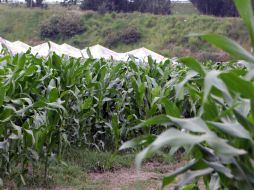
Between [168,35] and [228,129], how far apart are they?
139 ft

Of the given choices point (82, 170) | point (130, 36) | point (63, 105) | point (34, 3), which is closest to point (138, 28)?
point (130, 36)

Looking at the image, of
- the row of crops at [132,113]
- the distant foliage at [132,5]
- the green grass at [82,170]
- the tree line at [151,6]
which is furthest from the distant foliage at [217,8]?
the green grass at [82,170]

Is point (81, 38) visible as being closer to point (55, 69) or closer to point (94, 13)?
point (94, 13)

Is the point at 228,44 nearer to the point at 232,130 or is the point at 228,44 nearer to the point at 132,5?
the point at 232,130

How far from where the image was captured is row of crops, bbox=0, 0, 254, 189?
5.35ft

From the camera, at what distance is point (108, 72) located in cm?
720

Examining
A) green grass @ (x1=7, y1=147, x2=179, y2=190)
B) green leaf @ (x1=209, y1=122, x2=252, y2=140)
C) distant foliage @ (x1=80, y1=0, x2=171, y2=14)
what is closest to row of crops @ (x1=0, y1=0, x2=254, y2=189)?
green leaf @ (x1=209, y1=122, x2=252, y2=140)

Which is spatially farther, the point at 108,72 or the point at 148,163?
the point at 108,72

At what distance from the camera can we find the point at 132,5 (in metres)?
54.0

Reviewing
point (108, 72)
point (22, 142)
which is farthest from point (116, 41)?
point (22, 142)

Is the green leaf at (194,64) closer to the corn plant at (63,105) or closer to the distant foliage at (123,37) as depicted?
the corn plant at (63,105)

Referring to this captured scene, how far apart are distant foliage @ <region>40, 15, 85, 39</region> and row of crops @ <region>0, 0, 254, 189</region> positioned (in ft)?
120

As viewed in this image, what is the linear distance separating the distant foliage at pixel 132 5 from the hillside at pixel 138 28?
451 cm

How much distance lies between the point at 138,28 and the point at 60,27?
6.66m
